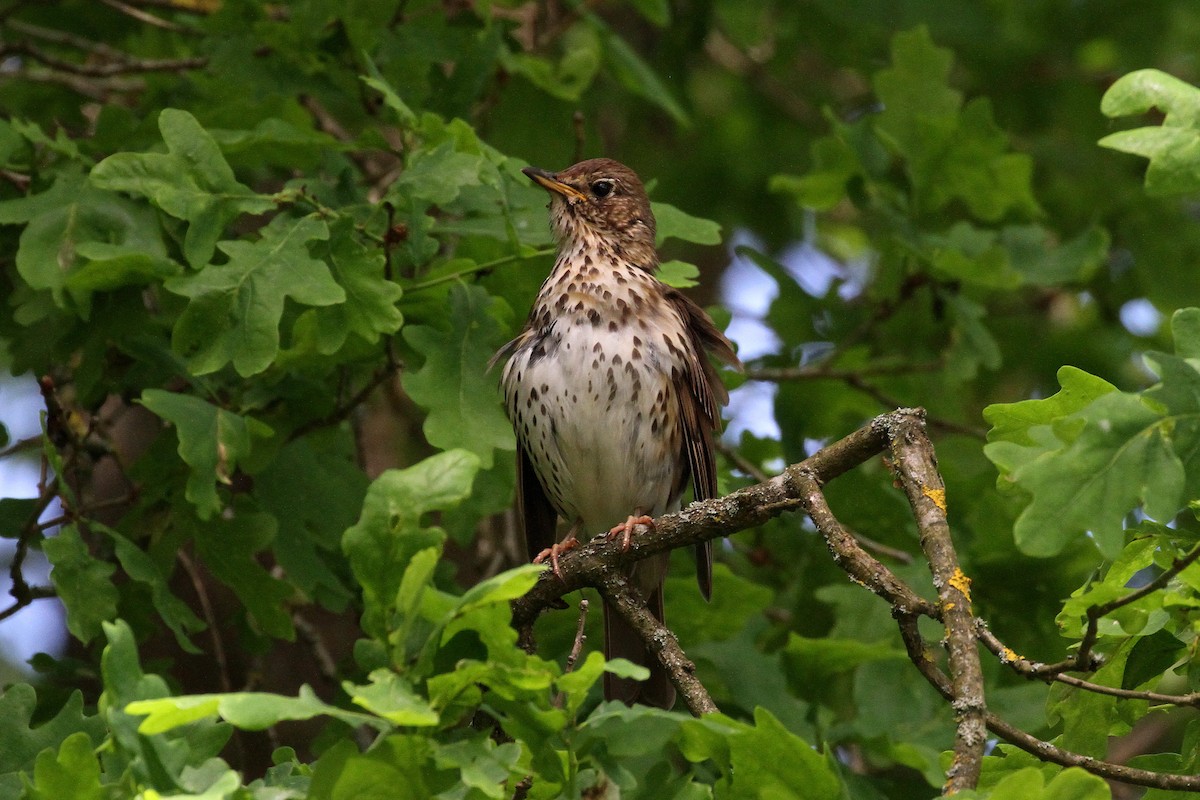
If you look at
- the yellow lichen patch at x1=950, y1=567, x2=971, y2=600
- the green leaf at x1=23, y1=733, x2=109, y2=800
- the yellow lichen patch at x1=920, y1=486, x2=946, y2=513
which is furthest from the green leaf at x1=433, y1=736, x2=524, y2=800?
the yellow lichen patch at x1=920, y1=486, x2=946, y2=513

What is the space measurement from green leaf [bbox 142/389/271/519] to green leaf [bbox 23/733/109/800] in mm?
1344

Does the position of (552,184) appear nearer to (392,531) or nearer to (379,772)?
(392,531)

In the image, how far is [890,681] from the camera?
499 cm

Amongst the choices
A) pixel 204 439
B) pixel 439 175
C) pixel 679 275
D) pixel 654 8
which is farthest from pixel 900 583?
pixel 654 8

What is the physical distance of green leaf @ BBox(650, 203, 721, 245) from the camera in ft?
15.5

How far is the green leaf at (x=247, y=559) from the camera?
433 centimetres

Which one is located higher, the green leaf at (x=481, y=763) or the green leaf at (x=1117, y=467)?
the green leaf at (x=1117, y=467)

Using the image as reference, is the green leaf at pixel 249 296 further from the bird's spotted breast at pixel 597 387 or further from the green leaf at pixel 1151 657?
the green leaf at pixel 1151 657

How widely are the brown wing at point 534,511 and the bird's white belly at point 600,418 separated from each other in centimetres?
12

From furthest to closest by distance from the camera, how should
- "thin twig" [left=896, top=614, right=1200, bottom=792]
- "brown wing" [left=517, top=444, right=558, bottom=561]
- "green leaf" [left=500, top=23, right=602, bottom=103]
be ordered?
"brown wing" [left=517, top=444, right=558, bottom=561] < "green leaf" [left=500, top=23, right=602, bottom=103] < "thin twig" [left=896, top=614, right=1200, bottom=792]

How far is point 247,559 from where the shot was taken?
171 inches

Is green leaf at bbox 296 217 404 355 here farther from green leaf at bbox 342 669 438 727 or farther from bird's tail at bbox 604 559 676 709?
green leaf at bbox 342 669 438 727

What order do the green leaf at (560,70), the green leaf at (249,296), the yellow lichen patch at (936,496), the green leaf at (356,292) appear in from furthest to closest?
the green leaf at (560,70) < the green leaf at (356,292) < the green leaf at (249,296) < the yellow lichen patch at (936,496)

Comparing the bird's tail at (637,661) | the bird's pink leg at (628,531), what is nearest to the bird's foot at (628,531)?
the bird's pink leg at (628,531)
